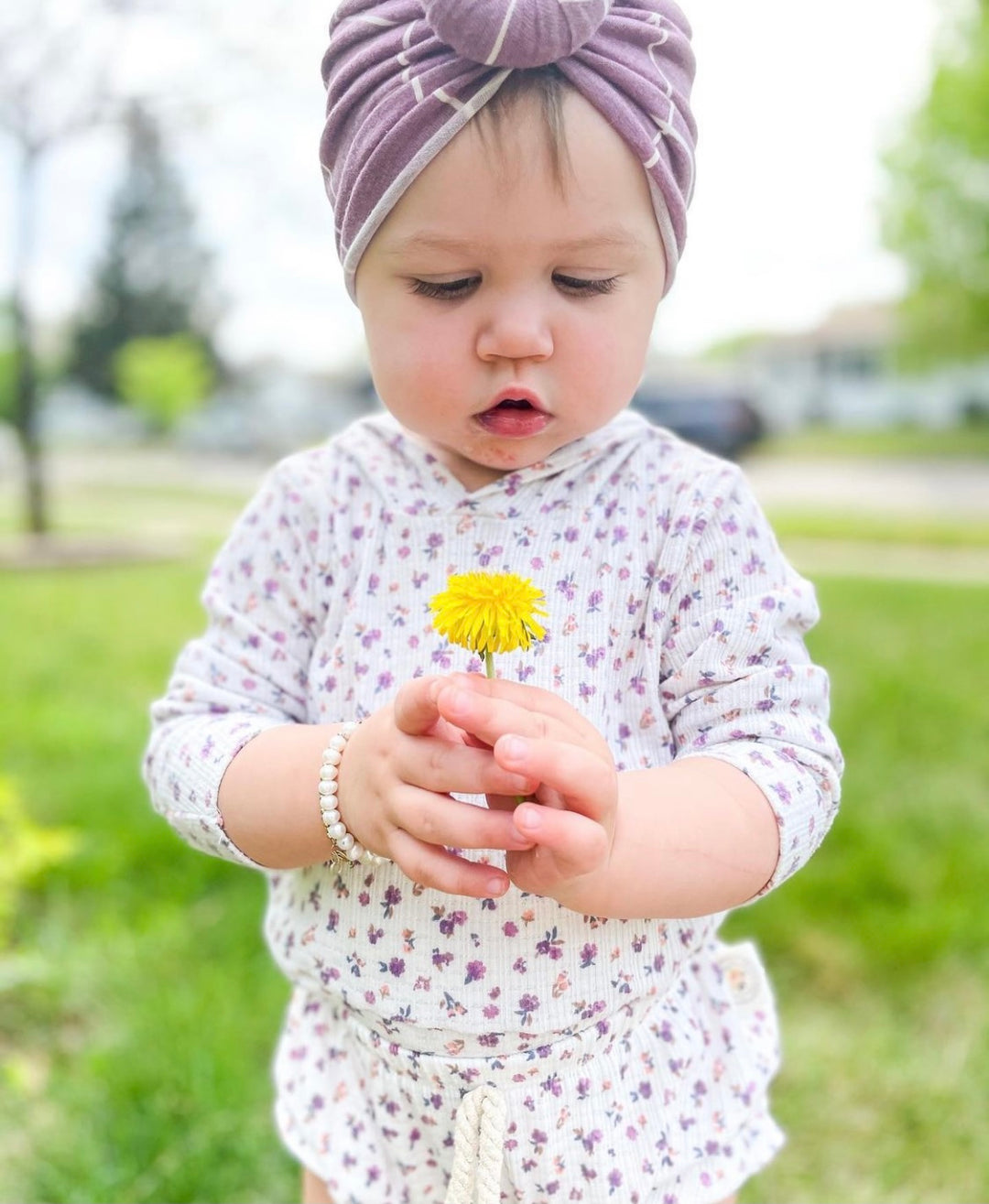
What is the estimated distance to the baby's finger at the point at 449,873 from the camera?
961 millimetres

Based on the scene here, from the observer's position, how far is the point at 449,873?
3.17 feet

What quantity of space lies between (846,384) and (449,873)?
39.6 m

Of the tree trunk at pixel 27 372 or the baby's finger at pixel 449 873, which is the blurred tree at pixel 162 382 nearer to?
the tree trunk at pixel 27 372

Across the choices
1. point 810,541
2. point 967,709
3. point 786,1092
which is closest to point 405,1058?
point 786,1092

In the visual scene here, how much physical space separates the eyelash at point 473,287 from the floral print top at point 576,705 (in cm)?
20

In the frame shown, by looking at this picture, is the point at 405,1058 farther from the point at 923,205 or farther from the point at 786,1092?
the point at 923,205

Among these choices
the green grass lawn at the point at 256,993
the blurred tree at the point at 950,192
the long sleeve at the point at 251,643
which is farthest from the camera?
the blurred tree at the point at 950,192

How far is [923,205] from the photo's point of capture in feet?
55.9

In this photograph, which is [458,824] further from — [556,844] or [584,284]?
[584,284]

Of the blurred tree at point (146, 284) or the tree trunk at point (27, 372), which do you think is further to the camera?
the blurred tree at point (146, 284)

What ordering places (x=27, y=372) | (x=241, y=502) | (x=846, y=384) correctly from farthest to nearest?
1. (x=846, y=384)
2. (x=241, y=502)
3. (x=27, y=372)

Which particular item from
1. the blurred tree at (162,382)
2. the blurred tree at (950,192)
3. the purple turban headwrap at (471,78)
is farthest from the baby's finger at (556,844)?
the blurred tree at (162,382)

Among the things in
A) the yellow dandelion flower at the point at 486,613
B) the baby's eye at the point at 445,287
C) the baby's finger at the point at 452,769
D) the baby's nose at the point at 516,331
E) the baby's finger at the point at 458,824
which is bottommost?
the baby's finger at the point at 458,824

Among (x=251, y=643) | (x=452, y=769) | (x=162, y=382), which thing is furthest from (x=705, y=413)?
(x=452, y=769)
